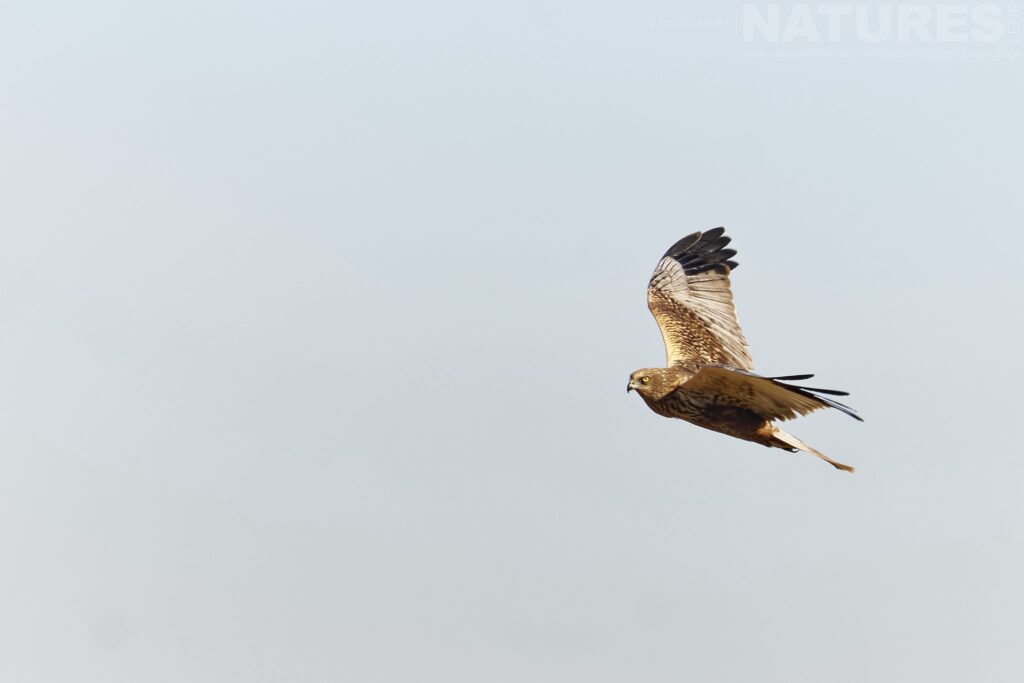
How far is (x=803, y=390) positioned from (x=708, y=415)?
11.2 feet

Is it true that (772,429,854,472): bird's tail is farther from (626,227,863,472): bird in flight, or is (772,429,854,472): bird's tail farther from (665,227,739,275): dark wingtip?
(665,227,739,275): dark wingtip

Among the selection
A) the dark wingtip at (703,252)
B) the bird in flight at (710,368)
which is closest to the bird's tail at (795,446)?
the bird in flight at (710,368)

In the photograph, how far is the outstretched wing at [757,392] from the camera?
21109 mm

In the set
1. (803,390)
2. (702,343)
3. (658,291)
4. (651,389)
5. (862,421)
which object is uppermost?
(658,291)

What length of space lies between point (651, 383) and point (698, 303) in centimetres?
Result: 566

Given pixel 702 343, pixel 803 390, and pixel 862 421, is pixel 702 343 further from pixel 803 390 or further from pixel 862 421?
pixel 862 421

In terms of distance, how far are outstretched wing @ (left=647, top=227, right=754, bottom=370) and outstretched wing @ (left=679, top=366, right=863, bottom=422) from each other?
137 inches

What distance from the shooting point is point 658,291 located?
Result: 2972 centimetres

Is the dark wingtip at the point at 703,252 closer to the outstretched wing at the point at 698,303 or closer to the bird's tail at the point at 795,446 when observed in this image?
the outstretched wing at the point at 698,303

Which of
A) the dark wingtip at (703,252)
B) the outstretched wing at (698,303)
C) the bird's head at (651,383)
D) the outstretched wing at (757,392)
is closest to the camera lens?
the outstretched wing at (757,392)

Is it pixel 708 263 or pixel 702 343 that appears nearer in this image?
pixel 702 343

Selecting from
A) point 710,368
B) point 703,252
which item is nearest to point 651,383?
point 710,368

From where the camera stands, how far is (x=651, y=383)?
2395cm

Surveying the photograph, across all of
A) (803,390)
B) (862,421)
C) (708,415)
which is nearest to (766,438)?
(708,415)
